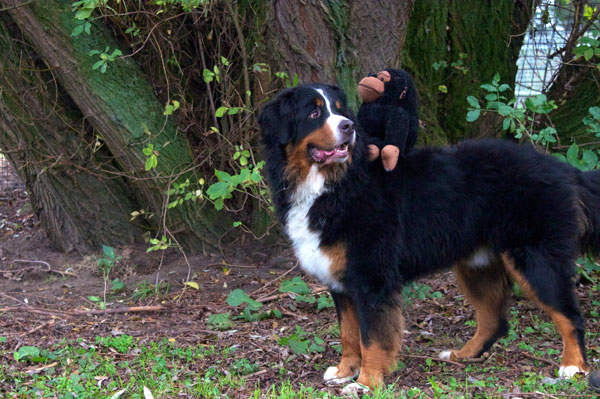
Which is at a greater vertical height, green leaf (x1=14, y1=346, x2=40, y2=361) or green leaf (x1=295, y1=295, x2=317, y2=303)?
green leaf (x1=14, y1=346, x2=40, y2=361)

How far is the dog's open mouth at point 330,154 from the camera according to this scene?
11.9 feet

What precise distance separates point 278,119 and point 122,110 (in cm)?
216

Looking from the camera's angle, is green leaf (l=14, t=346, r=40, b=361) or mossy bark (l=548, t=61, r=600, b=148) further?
mossy bark (l=548, t=61, r=600, b=148)

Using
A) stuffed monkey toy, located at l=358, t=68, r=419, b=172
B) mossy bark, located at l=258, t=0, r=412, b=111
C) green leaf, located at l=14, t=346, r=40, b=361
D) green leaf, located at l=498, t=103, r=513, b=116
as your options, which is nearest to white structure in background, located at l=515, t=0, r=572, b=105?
green leaf, located at l=498, t=103, r=513, b=116

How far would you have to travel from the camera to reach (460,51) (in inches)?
254

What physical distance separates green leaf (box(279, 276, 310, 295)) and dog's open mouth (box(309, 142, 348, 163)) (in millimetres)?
1731

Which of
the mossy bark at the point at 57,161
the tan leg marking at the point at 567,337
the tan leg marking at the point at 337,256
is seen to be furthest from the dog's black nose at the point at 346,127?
the mossy bark at the point at 57,161

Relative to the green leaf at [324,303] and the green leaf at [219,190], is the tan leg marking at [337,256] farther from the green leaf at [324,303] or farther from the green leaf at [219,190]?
the green leaf at [324,303]

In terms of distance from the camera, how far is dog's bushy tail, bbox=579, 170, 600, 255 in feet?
12.8

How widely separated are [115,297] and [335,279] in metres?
2.56

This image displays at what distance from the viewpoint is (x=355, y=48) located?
489cm

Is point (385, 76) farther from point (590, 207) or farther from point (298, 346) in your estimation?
point (298, 346)

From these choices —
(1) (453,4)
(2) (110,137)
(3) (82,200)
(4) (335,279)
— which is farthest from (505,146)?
(3) (82,200)

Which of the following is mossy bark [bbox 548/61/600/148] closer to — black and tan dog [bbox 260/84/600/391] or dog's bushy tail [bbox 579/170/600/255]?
dog's bushy tail [bbox 579/170/600/255]
